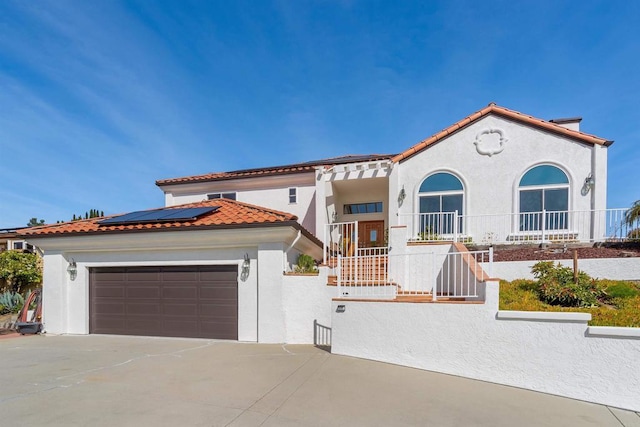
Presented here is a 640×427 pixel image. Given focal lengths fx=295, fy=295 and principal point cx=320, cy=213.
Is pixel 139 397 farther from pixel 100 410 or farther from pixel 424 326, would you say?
pixel 424 326

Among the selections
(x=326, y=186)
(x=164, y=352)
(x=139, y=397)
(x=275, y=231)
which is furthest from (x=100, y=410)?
(x=326, y=186)

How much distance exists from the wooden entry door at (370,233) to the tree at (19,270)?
1806 centimetres

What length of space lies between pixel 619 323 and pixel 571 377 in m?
1.25

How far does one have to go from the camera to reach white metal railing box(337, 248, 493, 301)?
22.3 ft

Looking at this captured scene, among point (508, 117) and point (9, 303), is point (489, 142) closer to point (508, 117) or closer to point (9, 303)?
point (508, 117)

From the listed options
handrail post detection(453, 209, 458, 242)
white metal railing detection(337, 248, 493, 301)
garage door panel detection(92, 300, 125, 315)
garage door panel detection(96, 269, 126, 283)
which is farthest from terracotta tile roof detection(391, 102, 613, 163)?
garage door panel detection(92, 300, 125, 315)

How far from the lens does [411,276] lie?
386 inches

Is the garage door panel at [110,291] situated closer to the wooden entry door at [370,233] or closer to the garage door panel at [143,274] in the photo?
the garage door panel at [143,274]

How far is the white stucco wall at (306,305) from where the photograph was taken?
27.9 ft

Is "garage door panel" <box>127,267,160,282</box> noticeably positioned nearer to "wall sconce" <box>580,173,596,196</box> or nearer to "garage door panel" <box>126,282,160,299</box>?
"garage door panel" <box>126,282,160,299</box>

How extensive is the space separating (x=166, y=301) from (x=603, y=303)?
453 inches

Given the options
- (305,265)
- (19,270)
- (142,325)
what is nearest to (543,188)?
(305,265)

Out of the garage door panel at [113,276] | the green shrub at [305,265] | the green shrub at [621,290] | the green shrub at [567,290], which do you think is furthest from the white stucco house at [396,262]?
the green shrub at [621,290]

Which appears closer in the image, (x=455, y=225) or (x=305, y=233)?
(x=305, y=233)
